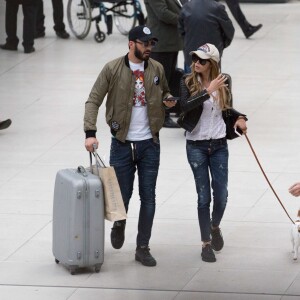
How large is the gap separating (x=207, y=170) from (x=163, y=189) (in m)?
2.38

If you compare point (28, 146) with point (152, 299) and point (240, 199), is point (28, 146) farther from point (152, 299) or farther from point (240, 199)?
point (152, 299)

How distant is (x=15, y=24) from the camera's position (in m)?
20.8

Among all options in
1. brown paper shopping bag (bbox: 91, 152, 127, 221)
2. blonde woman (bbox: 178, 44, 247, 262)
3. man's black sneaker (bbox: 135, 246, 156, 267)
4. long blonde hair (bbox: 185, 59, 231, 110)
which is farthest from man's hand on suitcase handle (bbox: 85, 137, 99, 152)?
man's black sneaker (bbox: 135, 246, 156, 267)

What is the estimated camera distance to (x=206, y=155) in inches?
390

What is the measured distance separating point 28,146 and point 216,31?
2.57m

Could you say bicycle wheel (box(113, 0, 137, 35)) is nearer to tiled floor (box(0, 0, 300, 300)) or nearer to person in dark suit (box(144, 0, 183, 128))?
tiled floor (box(0, 0, 300, 300))

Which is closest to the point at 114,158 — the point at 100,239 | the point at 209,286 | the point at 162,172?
the point at 100,239

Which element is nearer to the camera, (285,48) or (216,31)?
(216,31)

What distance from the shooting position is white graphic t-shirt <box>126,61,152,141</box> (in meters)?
9.77

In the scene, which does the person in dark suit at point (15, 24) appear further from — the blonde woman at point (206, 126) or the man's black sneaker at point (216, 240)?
the blonde woman at point (206, 126)

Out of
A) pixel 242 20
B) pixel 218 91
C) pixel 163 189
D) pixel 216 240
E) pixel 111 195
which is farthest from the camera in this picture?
pixel 242 20

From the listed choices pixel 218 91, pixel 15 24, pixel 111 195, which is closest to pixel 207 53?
pixel 218 91

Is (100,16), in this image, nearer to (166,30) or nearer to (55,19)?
(55,19)

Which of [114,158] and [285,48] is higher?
[114,158]
